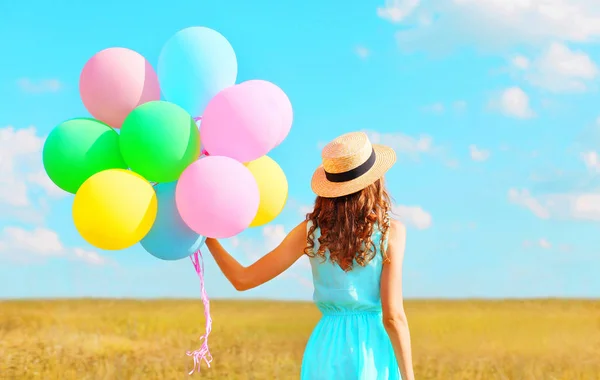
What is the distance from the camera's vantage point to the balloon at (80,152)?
4.43 m

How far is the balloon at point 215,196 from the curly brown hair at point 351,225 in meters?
0.45

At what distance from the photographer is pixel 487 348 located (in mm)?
10750

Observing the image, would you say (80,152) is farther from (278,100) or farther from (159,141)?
(278,100)

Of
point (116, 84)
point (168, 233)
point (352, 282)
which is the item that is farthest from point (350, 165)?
point (116, 84)

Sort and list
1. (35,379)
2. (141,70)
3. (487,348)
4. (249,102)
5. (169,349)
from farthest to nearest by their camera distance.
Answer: (487,348), (169,349), (35,379), (141,70), (249,102)

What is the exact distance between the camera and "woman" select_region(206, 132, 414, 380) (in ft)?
13.1

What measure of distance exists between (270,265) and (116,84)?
155cm

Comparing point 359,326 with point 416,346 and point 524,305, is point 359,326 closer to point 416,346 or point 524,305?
point 416,346

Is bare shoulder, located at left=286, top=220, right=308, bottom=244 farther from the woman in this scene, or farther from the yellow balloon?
the yellow balloon

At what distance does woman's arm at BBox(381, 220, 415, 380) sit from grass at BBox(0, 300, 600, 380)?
474 centimetres

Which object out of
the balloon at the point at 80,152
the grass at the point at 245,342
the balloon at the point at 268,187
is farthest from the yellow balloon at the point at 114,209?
the grass at the point at 245,342

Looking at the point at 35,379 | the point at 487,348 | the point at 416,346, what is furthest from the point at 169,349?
the point at 487,348

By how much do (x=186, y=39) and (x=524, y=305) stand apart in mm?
13387

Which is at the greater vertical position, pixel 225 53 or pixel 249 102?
pixel 225 53
